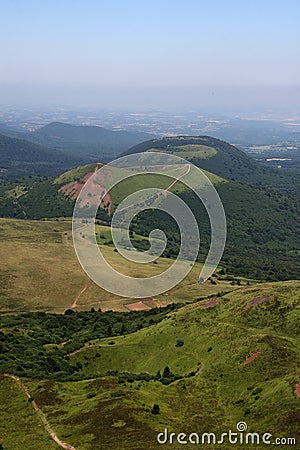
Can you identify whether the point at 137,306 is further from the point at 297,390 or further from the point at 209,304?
the point at 297,390

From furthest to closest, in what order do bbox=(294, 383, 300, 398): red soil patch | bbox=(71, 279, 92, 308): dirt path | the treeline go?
bbox=(71, 279, 92, 308): dirt path, the treeline, bbox=(294, 383, 300, 398): red soil patch

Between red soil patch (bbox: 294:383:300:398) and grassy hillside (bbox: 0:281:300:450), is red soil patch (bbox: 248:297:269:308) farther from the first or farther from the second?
red soil patch (bbox: 294:383:300:398)

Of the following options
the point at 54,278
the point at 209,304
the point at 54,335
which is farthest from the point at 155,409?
the point at 54,278

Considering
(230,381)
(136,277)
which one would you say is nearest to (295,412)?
(230,381)

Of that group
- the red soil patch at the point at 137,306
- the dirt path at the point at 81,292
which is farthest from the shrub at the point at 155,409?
the dirt path at the point at 81,292

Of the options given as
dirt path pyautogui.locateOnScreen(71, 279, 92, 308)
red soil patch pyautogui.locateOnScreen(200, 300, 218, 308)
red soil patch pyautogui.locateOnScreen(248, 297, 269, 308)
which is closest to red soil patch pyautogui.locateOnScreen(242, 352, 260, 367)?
red soil patch pyautogui.locateOnScreen(248, 297, 269, 308)

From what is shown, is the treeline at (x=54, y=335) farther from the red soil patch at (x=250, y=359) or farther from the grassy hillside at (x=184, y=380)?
the red soil patch at (x=250, y=359)

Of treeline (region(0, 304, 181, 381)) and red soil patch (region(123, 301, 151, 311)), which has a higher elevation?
treeline (region(0, 304, 181, 381))
